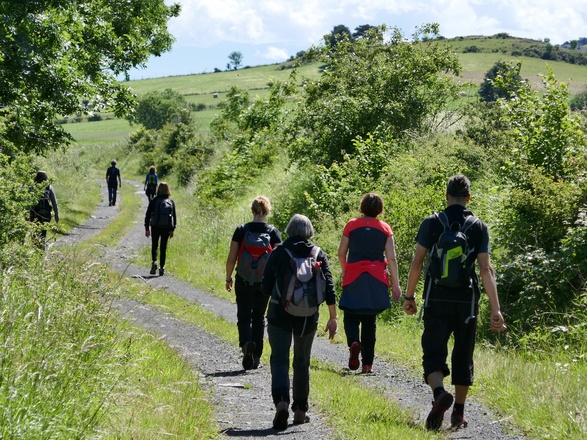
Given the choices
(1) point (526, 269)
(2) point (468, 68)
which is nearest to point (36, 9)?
(1) point (526, 269)

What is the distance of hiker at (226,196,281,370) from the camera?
920 centimetres

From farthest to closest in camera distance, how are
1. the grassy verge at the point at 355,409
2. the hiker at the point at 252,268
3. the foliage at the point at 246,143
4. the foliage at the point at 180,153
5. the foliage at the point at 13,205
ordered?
the foliage at the point at 180,153, the foliage at the point at 246,143, the foliage at the point at 13,205, the hiker at the point at 252,268, the grassy verge at the point at 355,409

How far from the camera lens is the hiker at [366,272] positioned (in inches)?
367

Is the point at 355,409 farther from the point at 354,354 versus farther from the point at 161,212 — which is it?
the point at 161,212

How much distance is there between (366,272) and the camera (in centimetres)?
944

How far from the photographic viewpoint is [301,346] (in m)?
7.17

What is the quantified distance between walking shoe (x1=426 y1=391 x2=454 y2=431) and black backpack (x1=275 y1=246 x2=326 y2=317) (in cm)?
129

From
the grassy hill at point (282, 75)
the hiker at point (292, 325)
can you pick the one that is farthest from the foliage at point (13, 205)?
the grassy hill at point (282, 75)

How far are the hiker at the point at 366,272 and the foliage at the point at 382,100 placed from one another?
46.1 ft

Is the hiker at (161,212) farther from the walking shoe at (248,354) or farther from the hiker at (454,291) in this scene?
the hiker at (454,291)

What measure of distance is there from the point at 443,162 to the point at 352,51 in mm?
9972

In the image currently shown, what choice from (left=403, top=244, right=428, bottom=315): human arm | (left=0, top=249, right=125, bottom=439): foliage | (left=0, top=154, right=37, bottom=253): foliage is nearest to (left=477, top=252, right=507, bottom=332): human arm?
(left=403, top=244, right=428, bottom=315): human arm

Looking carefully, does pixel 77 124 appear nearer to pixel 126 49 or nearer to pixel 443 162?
pixel 126 49

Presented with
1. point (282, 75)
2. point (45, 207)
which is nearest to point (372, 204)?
point (45, 207)
